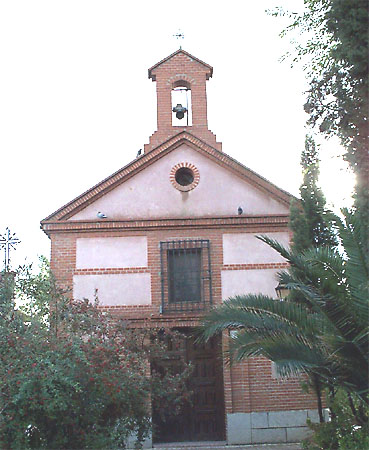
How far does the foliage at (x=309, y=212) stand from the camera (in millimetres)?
12375

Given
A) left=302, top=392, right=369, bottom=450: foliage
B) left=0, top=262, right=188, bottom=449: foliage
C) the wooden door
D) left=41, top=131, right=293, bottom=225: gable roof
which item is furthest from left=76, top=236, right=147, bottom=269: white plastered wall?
left=302, top=392, right=369, bottom=450: foliage

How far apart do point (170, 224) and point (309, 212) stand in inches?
122

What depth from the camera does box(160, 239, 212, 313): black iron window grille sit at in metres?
13.4

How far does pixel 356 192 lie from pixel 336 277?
4.14 ft

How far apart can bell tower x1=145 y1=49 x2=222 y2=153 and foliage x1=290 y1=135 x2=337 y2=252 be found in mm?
2522

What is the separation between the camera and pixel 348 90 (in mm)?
8820

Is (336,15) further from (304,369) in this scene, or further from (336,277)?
(304,369)

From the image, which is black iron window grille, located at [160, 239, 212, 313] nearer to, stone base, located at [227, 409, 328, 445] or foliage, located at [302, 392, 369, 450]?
stone base, located at [227, 409, 328, 445]

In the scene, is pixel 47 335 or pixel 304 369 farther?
pixel 47 335

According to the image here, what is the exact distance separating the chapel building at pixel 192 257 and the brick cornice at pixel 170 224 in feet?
0.07

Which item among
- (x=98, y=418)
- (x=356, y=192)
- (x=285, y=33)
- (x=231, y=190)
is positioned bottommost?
(x=98, y=418)

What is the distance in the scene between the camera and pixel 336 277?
28.4 feet

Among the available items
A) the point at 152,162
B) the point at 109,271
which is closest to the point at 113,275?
the point at 109,271

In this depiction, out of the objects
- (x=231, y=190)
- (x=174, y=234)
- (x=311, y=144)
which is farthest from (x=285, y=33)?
(x=174, y=234)
